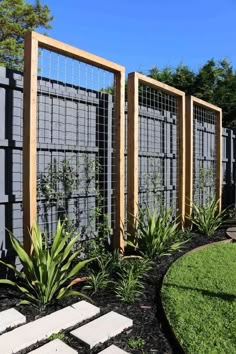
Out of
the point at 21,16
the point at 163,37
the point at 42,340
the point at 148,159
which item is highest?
the point at 21,16

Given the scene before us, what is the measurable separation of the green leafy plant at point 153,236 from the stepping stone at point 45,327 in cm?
153

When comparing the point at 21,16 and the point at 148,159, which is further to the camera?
the point at 21,16

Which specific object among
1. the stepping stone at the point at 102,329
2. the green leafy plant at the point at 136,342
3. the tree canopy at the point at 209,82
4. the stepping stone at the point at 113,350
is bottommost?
the green leafy plant at the point at 136,342

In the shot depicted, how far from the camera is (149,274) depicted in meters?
3.89

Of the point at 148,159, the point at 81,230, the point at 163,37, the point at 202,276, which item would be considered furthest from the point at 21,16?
the point at 202,276

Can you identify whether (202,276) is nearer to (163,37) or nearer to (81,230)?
(81,230)

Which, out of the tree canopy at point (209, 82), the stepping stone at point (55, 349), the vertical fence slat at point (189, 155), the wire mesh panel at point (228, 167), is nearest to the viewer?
the stepping stone at point (55, 349)

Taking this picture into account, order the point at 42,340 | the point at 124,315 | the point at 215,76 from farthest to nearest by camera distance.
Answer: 1. the point at 215,76
2. the point at 124,315
3. the point at 42,340

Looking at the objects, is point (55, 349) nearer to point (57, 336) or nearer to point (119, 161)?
point (57, 336)

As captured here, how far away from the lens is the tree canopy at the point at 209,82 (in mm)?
11758

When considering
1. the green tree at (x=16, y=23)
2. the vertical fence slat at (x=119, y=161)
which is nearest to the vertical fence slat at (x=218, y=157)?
the vertical fence slat at (x=119, y=161)

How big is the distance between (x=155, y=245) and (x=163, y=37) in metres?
4.97

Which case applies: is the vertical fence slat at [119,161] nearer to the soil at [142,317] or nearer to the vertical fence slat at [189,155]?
the soil at [142,317]

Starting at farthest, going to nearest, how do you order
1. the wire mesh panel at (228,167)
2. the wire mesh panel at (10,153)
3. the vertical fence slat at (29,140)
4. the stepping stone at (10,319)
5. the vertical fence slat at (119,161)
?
the wire mesh panel at (228,167) < the vertical fence slat at (119,161) < the wire mesh panel at (10,153) < the vertical fence slat at (29,140) < the stepping stone at (10,319)
